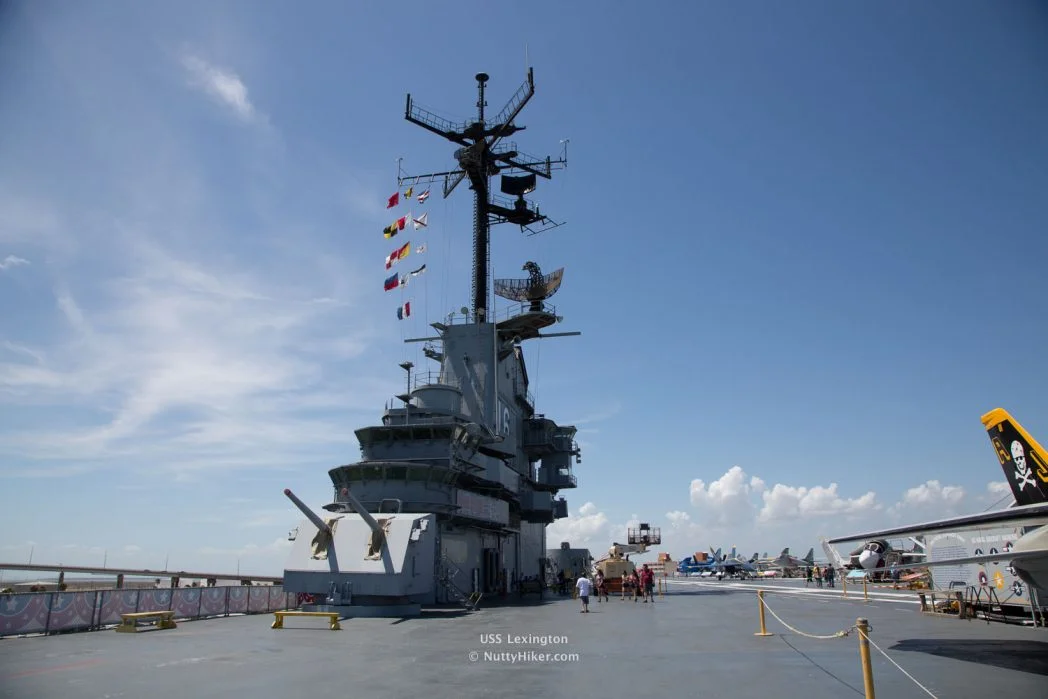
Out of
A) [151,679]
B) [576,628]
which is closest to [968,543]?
[576,628]

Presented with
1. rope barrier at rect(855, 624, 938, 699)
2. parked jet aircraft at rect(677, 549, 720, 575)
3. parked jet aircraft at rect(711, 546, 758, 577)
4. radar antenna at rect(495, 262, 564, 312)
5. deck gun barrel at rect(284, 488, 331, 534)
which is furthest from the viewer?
parked jet aircraft at rect(677, 549, 720, 575)

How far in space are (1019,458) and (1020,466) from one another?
6.6 inches

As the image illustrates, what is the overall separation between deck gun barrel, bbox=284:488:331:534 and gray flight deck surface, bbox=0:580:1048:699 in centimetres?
341

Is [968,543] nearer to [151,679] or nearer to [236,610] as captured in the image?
[151,679]

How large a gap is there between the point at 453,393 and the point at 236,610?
39.6 feet

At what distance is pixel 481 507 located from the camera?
25.8m

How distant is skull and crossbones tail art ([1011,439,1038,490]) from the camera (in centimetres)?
1291

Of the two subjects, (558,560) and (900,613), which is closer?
(900,613)

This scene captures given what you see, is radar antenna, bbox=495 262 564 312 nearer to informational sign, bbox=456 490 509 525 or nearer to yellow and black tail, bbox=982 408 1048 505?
informational sign, bbox=456 490 509 525

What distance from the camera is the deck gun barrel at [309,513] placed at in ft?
59.2

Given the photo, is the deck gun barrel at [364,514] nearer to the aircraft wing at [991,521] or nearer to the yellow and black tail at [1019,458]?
the aircraft wing at [991,521]

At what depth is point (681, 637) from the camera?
523 inches

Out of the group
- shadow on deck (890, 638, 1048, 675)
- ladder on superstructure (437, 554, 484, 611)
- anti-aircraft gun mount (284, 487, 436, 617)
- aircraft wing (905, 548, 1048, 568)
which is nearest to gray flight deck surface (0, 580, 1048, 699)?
shadow on deck (890, 638, 1048, 675)

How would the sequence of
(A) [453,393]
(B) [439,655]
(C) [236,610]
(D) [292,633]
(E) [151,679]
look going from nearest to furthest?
1. (E) [151,679]
2. (B) [439,655]
3. (D) [292,633]
4. (C) [236,610]
5. (A) [453,393]
